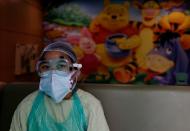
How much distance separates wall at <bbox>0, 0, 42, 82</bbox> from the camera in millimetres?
2598

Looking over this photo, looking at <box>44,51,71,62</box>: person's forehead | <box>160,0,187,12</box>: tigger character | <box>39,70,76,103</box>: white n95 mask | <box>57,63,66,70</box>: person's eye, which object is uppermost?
<box>160,0,187,12</box>: tigger character

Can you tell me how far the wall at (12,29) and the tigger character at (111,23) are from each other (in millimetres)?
847

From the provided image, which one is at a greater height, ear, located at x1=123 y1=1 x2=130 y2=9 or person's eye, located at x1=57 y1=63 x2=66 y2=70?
ear, located at x1=123 y1=1 x2=130 y2=9

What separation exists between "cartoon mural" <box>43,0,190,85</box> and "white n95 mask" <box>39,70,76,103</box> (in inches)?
94.5

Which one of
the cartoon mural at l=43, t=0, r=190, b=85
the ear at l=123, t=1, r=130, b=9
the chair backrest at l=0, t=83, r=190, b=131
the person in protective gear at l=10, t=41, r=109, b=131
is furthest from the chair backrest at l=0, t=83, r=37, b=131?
the ear at l=123, t=1, r=130, b=9

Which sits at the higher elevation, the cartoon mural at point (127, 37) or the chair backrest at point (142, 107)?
the cartoon mural at point (127, 37)

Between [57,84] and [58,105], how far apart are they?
105 millimetres

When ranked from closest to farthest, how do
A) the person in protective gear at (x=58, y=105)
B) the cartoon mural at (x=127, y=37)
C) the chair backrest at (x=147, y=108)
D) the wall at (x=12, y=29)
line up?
1. the person in protective gear at (x=58, y=105)
2. the chair backrest at (x=147, y=108)
3. the wall at (x=12, y=29)
4. the cartoon mural at (x=127, y=37)

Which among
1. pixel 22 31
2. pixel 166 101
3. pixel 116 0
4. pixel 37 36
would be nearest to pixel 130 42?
pixel 116 0

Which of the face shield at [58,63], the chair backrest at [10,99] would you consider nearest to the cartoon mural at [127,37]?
the chair backrest at [10,99]

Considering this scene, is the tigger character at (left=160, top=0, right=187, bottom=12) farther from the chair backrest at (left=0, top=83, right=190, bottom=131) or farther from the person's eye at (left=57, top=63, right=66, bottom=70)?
the person's eye at (left=57, top=63, right=66, bottom=70)

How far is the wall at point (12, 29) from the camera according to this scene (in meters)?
2.60

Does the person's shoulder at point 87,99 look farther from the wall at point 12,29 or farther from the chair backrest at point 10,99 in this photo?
the wall at point 12,29

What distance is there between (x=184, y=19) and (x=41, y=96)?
2781mm
